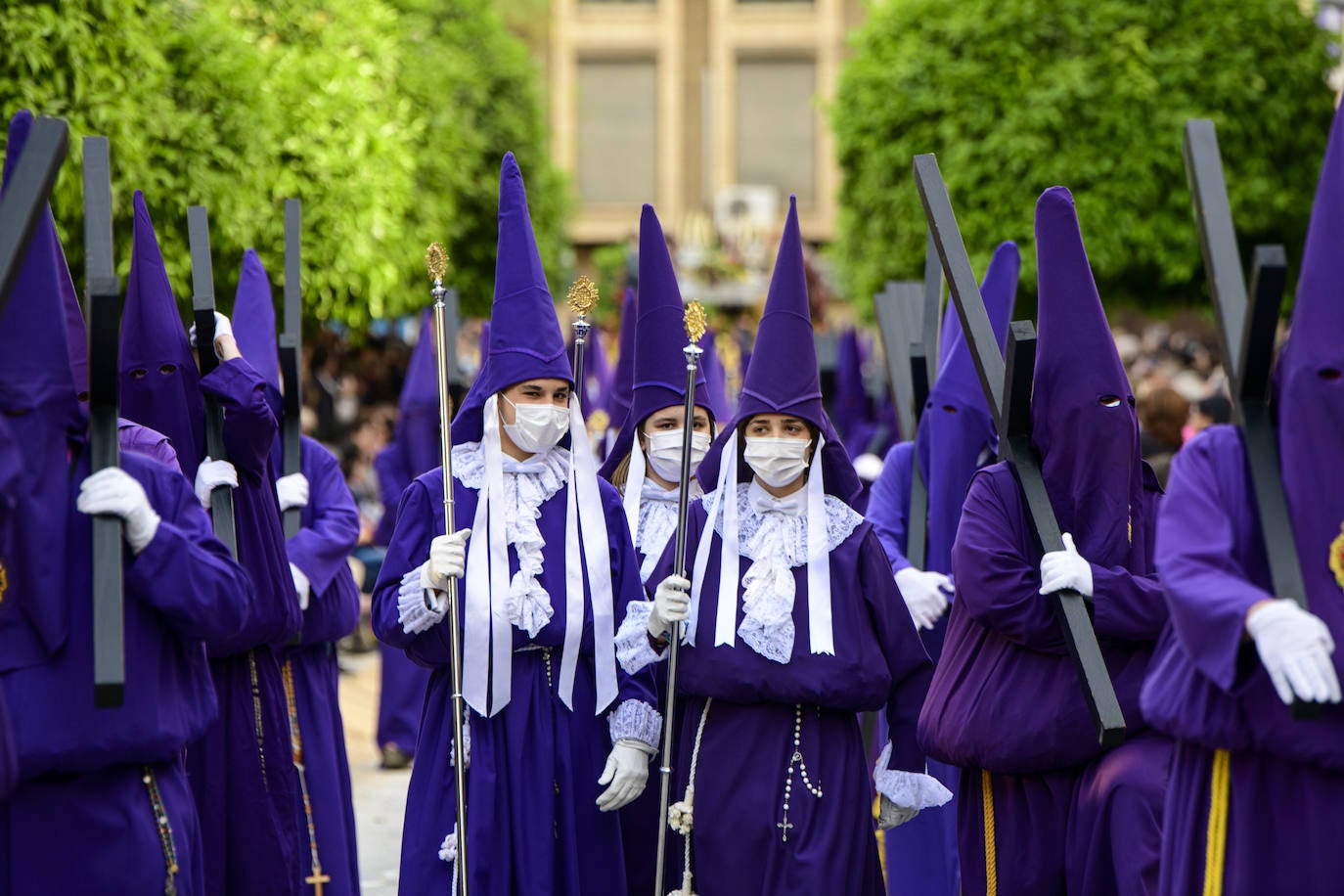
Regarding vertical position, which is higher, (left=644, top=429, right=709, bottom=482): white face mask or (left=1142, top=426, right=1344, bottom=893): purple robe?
(left=644, top=429, right=709, bottom=482): white face mask

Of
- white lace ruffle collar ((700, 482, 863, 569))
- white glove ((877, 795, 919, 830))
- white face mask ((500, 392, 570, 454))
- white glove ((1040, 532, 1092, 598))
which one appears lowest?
white glove ((877, 795, 919, 830))

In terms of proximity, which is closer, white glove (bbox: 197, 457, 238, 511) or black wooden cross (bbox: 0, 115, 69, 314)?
black wooden cross (bbox: 0, 115, 69, 314)

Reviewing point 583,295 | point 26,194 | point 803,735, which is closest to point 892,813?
point 803,735

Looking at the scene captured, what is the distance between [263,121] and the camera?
33.3ft

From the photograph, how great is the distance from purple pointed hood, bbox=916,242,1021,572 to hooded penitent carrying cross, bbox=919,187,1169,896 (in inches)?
65.5

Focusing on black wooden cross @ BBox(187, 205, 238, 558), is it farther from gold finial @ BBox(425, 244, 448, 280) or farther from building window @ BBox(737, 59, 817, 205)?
building window @ BBox(737, 59, 817, 205)

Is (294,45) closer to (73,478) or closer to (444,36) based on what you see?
(73,478)

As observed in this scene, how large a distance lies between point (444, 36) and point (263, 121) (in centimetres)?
1160

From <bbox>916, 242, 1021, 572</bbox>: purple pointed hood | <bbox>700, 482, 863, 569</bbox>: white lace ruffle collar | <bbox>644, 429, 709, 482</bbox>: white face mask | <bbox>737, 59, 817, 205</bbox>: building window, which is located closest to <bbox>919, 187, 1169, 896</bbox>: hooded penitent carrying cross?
<bbox>700, 482, 863, 569</bbox>: white lace ruffle collar

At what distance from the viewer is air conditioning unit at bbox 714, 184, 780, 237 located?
4112 cm

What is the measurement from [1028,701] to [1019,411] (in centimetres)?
81

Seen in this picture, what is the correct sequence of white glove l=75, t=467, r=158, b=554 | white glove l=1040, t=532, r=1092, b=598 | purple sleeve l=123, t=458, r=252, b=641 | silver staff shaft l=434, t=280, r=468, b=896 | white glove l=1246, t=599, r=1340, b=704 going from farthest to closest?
silver staff shaft l=434, t=280, r=468, b=896, white glove l=1040, t=532, r=1092, b=598, purple sleeve l=123, t=458, r=252, b=641, white glove l=75, t=467, r=158, b=554, white glove l=1246, t=599, r=1340, b=704

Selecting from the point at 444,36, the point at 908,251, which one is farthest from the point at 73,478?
the point at 444,36

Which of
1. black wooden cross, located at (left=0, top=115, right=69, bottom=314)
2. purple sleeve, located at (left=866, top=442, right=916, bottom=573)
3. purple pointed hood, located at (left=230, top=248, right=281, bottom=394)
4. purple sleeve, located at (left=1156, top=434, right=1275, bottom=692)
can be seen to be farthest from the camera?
purple sleeve, located at (left=866, top=442, right=916, bottom=573)
